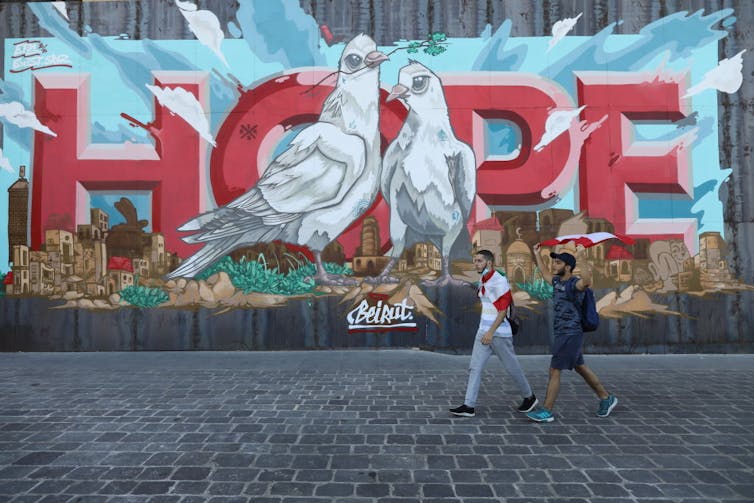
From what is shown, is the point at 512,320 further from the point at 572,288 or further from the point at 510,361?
the point at 572,288

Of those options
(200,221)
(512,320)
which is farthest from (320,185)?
(512,320)

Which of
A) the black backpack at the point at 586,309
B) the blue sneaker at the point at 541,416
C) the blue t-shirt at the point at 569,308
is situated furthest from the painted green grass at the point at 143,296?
the black backpack at the point at 586,309

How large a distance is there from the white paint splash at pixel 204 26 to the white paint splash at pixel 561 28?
20.3ft

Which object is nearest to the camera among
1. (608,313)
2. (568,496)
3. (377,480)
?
(568,496)

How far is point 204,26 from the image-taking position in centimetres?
927

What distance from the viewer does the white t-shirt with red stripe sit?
4926mm

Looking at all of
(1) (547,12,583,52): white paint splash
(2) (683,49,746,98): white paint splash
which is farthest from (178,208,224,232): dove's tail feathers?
(2) (683,49,746,98): white paint splash

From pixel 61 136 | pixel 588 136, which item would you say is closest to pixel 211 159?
pixel 61 136

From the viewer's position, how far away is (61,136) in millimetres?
9258

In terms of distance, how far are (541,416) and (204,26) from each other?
8.90 metres

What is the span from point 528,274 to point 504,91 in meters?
3.48

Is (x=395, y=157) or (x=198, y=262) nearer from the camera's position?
(x=198, y=262)

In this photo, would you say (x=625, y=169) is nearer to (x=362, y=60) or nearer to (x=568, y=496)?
(x=362, y=60)

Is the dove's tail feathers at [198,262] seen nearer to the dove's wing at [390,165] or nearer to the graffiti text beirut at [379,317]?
the graffiti text beirut at [379,317]
